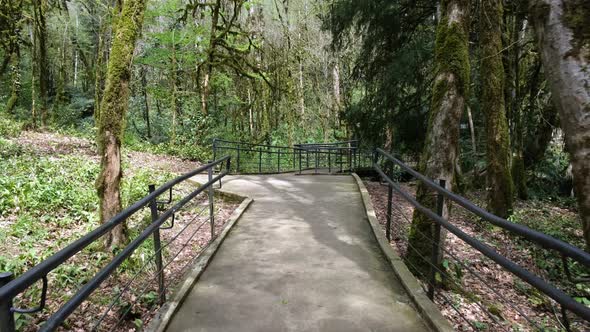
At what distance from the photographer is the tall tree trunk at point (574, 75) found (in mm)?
2309

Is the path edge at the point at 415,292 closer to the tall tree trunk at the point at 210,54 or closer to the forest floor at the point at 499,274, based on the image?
the forest floor at the point at 499,274

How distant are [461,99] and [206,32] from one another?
14441mm

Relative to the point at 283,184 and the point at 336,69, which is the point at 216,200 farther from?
the point at 336,69

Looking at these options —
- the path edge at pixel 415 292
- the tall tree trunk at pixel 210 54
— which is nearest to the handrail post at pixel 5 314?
the path edge at pixel 415 292

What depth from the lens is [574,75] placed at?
92.1 inches

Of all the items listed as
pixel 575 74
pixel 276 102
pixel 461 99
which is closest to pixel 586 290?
pixel 461 99

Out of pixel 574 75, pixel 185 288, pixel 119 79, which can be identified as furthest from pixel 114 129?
pixel 574 75

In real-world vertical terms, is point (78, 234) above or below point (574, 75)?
below

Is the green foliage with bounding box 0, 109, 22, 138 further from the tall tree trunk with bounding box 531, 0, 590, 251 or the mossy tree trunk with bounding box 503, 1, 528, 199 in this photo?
the mossy tree trunk with bounding box 503, 1, 528, 199

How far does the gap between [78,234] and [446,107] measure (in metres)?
5.95

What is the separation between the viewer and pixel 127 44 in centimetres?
571

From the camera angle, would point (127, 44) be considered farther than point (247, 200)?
No

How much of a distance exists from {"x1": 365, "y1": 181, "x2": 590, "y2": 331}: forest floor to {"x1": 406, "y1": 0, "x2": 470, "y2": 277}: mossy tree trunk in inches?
16.2

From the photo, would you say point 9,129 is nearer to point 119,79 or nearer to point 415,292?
point 119,79
